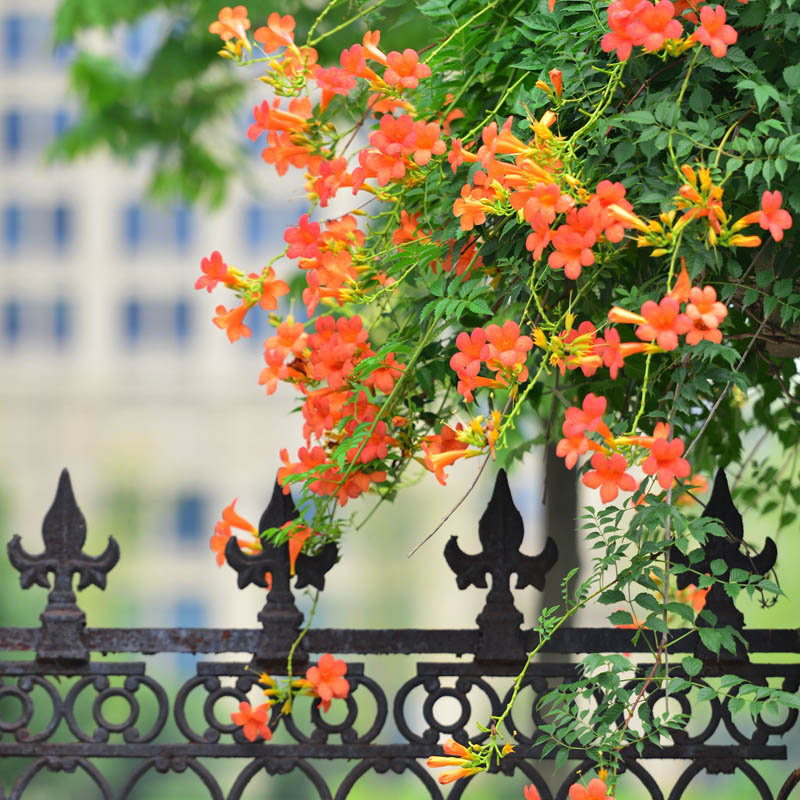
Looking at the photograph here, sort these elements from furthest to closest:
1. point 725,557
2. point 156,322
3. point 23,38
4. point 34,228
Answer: point 23,38, point 34,228, point 156,322, point 725,557

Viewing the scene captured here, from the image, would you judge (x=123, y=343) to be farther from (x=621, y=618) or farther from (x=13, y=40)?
(x=621, y=618)

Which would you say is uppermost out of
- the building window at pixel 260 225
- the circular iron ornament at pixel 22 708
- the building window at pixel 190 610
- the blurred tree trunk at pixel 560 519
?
the circular iron ornament at pixel 22 708

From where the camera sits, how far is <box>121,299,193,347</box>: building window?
40.1m

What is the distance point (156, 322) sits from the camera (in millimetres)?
40406

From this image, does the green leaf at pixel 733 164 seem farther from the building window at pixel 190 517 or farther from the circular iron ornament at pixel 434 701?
the building window at pixel 190 517

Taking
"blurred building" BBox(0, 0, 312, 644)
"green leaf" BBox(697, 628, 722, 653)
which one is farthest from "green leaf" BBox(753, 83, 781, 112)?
"blurred building" BBox(0, 0, 312, 644)

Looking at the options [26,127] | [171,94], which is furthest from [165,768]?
[26,127]

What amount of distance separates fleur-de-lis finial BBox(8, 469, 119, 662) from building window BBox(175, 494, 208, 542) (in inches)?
1523

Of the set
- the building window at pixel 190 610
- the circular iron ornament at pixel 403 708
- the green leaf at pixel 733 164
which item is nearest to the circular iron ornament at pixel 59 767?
the circular iron ornament at pixel 403 708

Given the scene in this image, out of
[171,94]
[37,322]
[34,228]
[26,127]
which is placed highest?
[171,94]

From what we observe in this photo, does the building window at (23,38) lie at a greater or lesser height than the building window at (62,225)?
greater

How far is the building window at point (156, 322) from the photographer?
4012cm

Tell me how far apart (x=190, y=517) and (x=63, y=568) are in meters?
39.4

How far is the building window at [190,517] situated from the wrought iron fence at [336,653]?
3870cm
